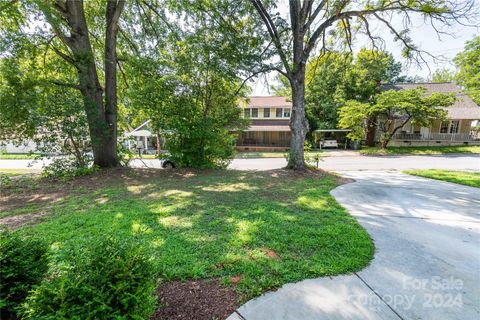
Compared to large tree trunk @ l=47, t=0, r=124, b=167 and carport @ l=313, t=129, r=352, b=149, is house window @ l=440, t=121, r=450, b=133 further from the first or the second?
large tree trunk @ l=47, t=0, r=124, b=167

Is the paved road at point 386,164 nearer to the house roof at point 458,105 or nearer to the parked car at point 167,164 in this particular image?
the parked car at point 167,164

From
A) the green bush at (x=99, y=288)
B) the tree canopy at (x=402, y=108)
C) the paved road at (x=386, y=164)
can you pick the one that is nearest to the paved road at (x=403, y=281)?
the green bush at (x=99, y=288)

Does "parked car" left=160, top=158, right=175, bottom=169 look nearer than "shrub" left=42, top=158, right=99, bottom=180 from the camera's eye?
No

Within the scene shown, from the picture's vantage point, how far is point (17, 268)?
1796 millimetres

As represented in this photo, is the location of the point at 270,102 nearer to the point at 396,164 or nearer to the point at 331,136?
the point at 331,136

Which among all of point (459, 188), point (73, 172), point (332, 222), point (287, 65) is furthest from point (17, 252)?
point (459, 188)

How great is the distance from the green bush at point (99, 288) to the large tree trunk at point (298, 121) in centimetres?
785

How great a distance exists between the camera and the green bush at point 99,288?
1.32 m

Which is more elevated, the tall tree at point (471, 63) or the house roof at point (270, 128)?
the tall tree at point (471, 63)

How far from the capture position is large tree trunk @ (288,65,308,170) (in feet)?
28.6

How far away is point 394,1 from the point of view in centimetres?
819

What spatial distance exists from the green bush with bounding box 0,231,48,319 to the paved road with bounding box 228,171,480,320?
5.73 ft

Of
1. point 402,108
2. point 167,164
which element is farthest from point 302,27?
point 402,108

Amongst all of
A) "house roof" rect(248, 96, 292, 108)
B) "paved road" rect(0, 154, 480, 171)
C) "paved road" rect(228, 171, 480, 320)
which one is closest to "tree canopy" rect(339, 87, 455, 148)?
"paved road" rect(0, 154, 480, 171)
